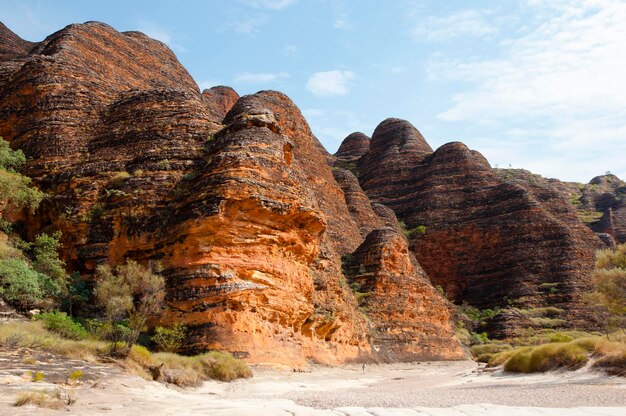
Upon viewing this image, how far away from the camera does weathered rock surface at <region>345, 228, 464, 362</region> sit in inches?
1437

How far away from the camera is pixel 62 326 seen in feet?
53.9

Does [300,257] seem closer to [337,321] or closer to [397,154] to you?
[337,321]

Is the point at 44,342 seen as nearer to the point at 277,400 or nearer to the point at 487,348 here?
the point at 277,400

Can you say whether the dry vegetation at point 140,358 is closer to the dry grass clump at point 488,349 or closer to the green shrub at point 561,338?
the green shrub at point 561,338

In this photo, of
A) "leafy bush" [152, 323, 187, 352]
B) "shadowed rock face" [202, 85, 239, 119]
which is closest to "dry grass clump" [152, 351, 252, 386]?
"leafy bush" [152, 323, 187, 352]

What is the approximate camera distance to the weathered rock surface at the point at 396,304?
3650cm

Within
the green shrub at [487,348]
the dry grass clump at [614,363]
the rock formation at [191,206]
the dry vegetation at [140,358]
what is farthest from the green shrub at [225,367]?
the green shrub at [487,348]

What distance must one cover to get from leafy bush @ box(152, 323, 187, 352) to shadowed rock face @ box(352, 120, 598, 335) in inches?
1729

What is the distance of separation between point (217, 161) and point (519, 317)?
131 ft

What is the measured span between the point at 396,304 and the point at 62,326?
26.4 meters

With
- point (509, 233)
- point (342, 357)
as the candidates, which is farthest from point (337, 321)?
point (509, 233)

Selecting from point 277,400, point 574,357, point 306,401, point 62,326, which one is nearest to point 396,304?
point 574,357

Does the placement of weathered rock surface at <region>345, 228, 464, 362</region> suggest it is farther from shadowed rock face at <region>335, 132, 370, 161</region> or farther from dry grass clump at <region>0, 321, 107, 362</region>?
shadowed rock face at <region>335, 132, 370, 161</region>

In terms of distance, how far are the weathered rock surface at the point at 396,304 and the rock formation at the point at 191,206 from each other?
360 centimetres
